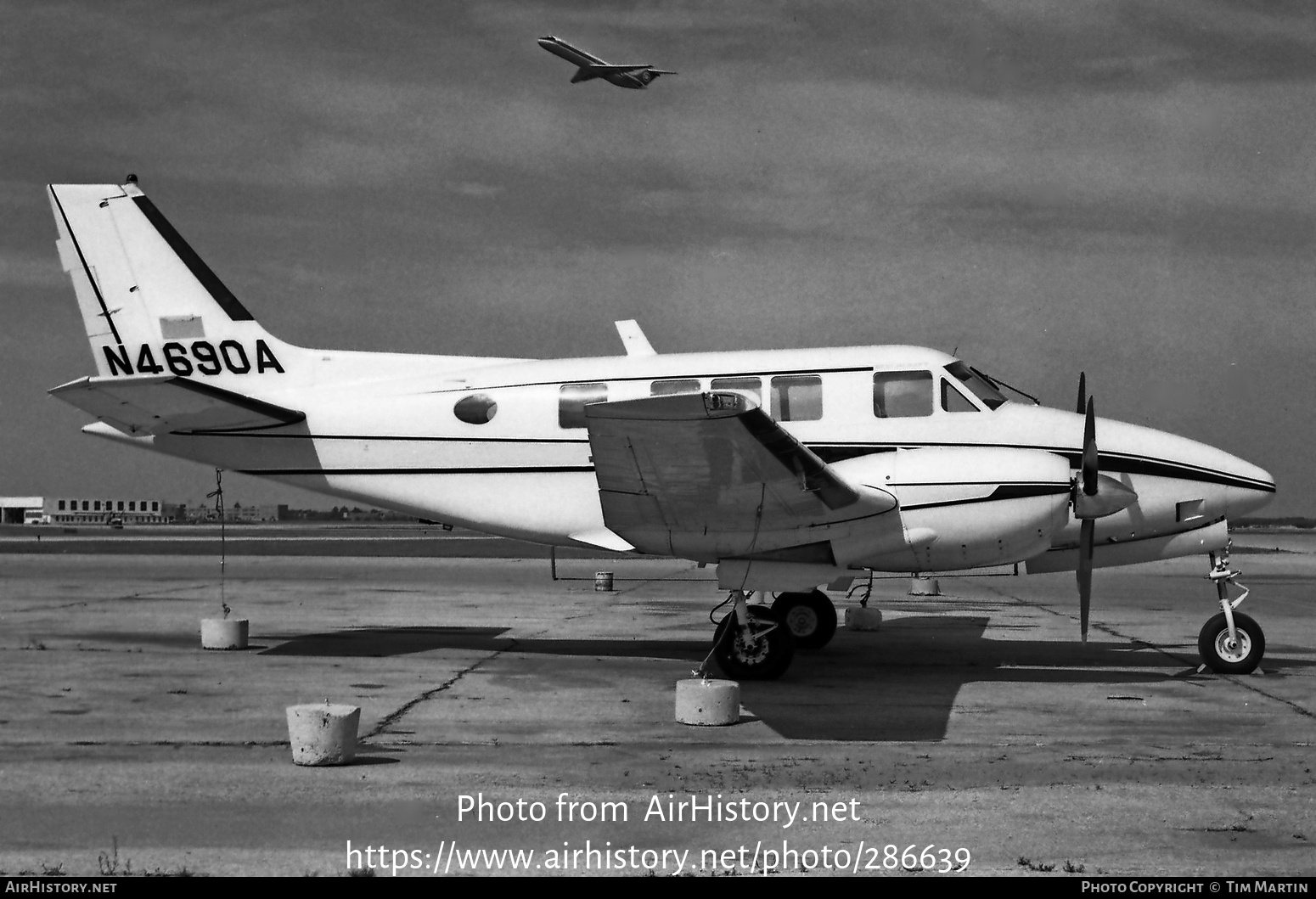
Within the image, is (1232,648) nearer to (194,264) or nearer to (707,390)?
(707,390)

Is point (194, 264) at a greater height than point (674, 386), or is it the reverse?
point (194, 264)

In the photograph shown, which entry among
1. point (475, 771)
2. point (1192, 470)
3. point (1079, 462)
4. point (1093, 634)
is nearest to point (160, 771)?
point (475, 771)

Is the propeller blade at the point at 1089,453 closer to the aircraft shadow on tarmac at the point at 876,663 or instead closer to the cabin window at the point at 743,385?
the aircraft shadow on tarmac at the point at 876,663

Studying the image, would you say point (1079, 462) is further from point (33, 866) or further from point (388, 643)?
point (33, 866)

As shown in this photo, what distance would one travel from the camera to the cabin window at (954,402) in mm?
13641

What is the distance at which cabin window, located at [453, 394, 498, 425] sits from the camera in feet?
48.5

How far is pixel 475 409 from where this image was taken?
48.6ft

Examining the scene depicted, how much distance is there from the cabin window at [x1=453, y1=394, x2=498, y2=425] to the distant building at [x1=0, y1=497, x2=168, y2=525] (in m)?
134

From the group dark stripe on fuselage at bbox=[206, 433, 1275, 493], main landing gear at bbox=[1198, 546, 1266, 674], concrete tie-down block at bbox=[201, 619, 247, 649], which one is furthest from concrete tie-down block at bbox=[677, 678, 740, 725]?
concrete tie-down block at bbox=[201, 619, 247, 649]

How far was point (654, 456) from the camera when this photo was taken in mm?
10906

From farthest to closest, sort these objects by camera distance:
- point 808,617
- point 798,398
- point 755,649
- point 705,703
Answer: point 808,617 < point 798,398 < point 755,649 < point 705,703

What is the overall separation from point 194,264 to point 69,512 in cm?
16670

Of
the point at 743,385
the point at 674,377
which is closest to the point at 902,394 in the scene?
the point at 743,385

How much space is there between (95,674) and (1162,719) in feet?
37.9
